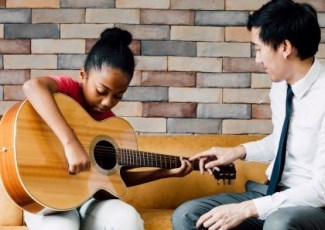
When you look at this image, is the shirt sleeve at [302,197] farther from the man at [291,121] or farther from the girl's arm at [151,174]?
the girl's arm at [151,174]

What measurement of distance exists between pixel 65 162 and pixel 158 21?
1.23 meters

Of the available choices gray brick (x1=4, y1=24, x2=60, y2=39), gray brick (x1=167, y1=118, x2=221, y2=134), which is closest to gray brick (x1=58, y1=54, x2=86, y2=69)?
gray brick (x1=4, y1=24, x2=60, y2=39)

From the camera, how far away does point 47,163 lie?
1850 millimetres

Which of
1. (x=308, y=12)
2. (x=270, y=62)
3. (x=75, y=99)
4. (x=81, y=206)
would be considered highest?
(x=308, y=12)

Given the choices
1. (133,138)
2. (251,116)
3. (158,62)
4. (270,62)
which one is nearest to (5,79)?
(158,62)

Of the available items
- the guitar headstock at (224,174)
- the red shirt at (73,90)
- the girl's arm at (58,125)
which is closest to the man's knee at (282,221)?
the guitar headstock at (224,174)

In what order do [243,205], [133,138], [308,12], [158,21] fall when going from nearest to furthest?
1. [243,205]
2. [308,12]
3. [133,138]
4. [158,21]

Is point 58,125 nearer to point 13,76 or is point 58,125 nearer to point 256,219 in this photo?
point 256,219

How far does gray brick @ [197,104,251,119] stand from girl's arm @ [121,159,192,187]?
722 millimetres

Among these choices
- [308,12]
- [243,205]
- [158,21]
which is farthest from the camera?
[158,21]

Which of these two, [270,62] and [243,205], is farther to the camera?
[270,62]

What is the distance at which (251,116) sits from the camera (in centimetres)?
292

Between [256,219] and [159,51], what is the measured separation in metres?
1.22

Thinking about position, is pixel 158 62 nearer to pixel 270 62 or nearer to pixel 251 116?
pixel 251 116
